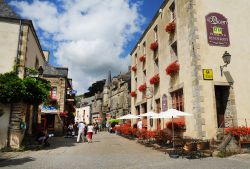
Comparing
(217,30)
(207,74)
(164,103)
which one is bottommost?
(164,103)

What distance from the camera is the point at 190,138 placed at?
37.3 feet

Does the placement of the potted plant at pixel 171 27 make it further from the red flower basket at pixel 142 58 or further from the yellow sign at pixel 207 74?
the red flower basket at pixel 142 58

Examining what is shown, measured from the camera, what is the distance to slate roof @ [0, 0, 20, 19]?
44.7 feet

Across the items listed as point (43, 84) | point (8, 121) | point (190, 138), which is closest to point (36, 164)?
point (8, 121)

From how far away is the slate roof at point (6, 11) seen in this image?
1362 cm

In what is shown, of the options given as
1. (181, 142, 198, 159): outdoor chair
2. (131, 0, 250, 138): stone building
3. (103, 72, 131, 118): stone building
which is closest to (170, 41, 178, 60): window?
(131, 0, 250, 138): stone building

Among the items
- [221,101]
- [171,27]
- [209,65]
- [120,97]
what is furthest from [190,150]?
[120,97]

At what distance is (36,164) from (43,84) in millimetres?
5984

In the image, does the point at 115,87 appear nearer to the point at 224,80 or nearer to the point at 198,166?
the point at 224,80

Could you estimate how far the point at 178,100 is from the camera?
1355 centimetres

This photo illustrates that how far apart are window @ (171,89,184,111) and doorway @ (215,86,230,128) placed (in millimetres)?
1876

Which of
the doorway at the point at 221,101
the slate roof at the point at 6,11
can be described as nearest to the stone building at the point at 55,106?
the slate roof at the point at 6,11

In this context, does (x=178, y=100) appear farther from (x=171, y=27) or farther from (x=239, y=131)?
(x=171, y=27)

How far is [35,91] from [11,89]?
131cm
